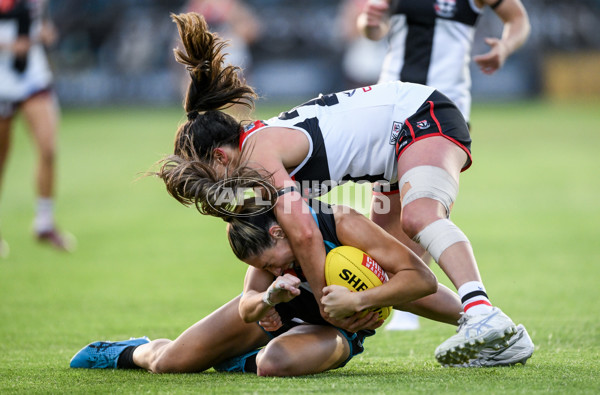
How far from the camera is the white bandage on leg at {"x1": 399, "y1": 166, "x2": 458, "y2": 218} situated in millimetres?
4129

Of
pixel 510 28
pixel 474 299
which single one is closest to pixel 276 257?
pixel 474 299

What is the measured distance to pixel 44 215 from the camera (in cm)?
925

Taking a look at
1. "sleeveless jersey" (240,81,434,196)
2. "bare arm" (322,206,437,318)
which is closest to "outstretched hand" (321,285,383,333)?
"bare arm" (322,206,437,318)

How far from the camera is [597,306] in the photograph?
6.05 m

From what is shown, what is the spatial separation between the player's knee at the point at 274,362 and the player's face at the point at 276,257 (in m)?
0.40

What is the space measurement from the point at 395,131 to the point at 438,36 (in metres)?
1.57

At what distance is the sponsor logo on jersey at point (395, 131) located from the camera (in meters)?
4.59


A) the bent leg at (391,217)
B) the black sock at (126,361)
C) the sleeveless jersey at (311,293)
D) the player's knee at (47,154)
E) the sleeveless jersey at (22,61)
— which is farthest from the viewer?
the sleeveless jersey at (22,61)

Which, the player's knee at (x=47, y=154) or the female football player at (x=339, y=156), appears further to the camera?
the player's knee at (x=47, y=154)

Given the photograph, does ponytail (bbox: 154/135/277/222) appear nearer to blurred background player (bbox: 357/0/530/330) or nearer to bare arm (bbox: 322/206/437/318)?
bare arm (bbox: 322/206/437/318)

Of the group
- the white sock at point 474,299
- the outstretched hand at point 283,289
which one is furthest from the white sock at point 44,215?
the white sock at point 474,299

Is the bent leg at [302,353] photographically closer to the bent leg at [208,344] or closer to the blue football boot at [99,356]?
the bent leg at [208,344]

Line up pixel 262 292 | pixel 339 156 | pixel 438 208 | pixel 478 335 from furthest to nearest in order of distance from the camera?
pixel 339 156
pixel 262 292
pixel 438 208
pixel 478 335

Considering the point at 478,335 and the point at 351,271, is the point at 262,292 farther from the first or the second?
the point at 478,335
